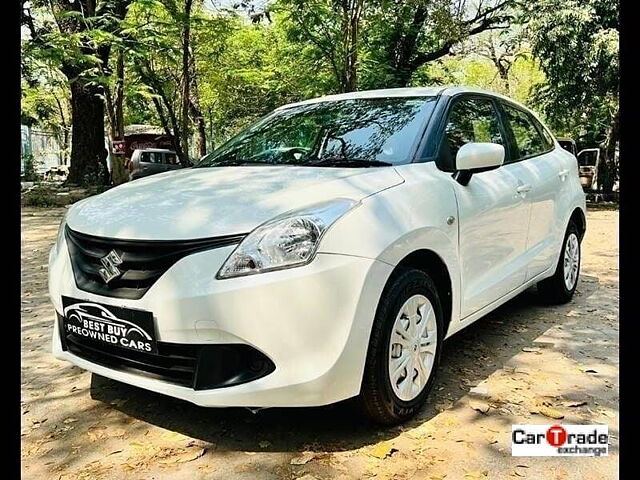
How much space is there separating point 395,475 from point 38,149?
27840 mm

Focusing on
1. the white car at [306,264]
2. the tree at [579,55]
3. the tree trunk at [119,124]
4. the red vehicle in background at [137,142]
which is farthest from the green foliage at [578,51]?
the white car at [306,264]

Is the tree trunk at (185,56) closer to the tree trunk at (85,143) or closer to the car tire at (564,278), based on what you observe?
the tree trunk at (85,143)

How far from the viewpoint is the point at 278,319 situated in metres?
2.06

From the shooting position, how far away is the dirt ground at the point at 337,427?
2199mm

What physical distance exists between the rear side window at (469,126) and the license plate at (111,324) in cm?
168

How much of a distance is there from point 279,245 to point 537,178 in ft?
7.60

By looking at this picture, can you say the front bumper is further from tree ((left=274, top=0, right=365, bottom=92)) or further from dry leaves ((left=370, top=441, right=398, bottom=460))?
tree ((left=274, top=0, right=365, bottom=92))

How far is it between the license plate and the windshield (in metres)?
1.21

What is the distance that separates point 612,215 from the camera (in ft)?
36.8

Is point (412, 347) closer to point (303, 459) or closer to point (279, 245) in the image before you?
point (303, 459)

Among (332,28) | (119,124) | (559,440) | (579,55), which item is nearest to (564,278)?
(559,440)

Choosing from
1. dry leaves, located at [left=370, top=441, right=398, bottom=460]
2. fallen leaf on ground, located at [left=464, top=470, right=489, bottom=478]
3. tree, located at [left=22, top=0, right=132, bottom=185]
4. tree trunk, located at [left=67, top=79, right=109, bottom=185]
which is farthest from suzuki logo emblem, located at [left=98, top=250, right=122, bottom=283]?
tree trunk, located at [left=67, top=79, right=109, bottom=185]
